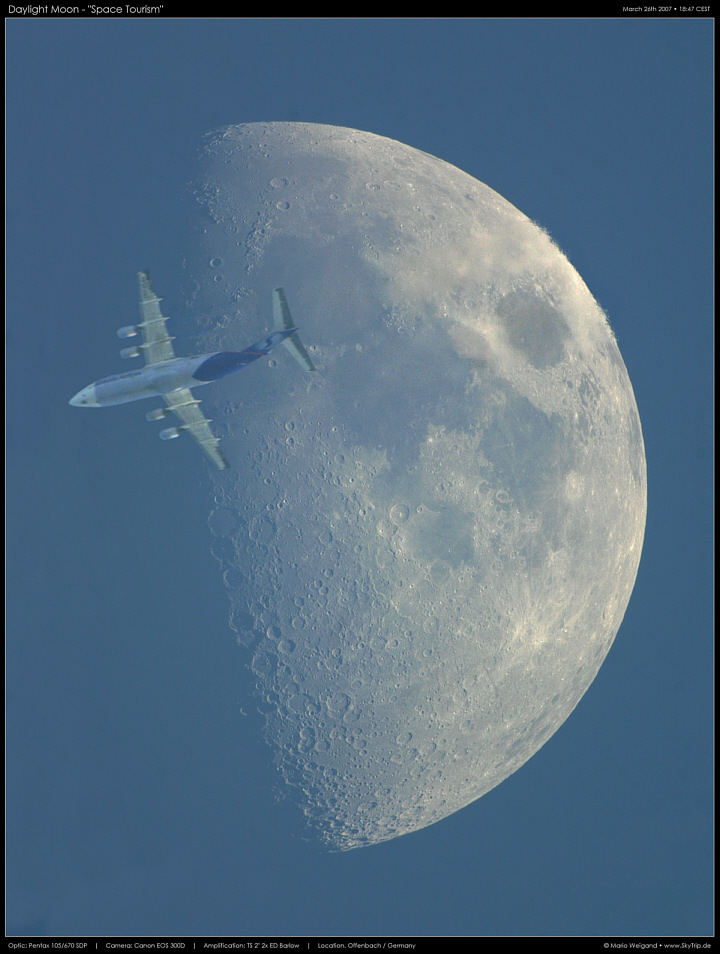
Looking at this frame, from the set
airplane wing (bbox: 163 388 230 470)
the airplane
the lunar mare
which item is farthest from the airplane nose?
the lunar mare

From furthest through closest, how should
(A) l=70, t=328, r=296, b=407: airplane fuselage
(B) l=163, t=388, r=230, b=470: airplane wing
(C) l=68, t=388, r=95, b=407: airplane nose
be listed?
1. (C) l=68, t=388, r=95, b=407: airplane nose
2. (A) l=70, t=328, r=296, b=407: airplane fuselage
3. (B) l=163, t=388, r=230, b=470: airplane wing

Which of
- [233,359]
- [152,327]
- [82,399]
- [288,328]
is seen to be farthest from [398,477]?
[82,399]

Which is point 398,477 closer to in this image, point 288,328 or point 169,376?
point 288,328

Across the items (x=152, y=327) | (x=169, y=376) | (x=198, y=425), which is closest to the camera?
(x=198, y=425)

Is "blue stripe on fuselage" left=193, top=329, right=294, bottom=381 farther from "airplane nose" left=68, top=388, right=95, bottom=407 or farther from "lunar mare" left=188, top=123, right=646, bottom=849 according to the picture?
"airplane nose" left=68, top=388, right=95, bottom=407

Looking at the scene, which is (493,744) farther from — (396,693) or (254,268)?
(254,268)

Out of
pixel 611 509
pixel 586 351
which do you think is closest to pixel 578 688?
pixel 611 509
